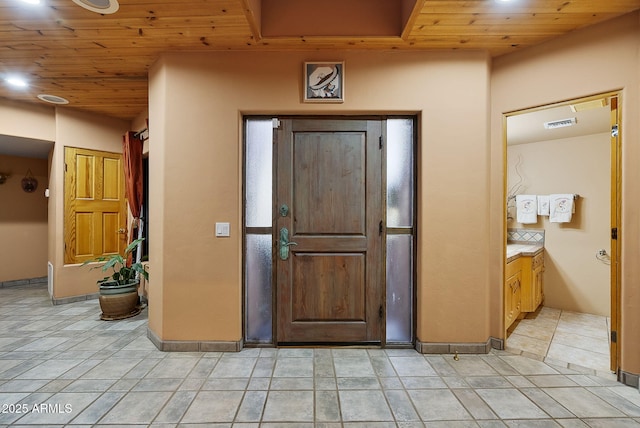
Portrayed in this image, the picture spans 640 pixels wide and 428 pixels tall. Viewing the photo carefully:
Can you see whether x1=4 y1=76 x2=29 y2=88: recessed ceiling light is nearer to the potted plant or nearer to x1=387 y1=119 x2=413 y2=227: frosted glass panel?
the potted plant

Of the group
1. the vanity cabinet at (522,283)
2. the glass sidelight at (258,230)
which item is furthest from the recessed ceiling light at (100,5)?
the vanity cabinet at (522,283)

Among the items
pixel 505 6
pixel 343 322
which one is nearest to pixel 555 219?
pixel 505 6

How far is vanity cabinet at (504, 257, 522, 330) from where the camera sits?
281 cm

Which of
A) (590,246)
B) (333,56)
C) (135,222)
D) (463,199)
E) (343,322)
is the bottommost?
(343,322)

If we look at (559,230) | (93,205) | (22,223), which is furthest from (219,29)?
(22,223)

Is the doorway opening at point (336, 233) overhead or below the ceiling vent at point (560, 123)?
below

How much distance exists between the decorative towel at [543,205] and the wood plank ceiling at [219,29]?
2268 mm

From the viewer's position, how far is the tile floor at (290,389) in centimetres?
164

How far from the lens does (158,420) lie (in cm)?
162

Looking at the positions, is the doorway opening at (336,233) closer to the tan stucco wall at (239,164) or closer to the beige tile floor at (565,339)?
the tan stucco wall at (239,164)

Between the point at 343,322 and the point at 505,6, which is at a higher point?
the point at 505,6

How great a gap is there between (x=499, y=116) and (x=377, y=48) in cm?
122

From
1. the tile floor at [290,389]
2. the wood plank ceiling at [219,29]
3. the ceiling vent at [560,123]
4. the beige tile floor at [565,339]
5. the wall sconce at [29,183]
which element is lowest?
the beige tile floor at [565,339]

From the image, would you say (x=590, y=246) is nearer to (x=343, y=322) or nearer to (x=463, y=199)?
(x=463, y=199)
